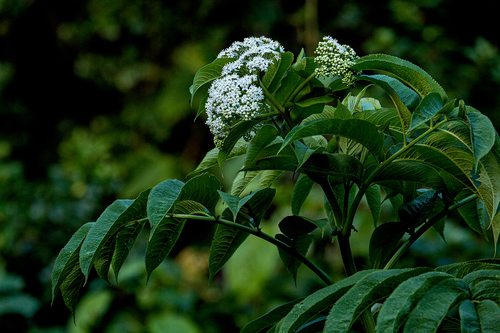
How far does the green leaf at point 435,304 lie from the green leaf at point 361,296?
39 mm

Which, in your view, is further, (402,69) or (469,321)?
(402,69)

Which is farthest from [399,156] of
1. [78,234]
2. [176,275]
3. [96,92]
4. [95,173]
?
[96,92]

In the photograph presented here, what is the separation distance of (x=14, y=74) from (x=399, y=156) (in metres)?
5.01

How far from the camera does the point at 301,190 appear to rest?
77 centimetres

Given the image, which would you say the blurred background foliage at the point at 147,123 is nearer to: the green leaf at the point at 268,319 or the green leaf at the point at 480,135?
the green leaf at the point at 268,319

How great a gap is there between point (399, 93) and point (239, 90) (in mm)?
210

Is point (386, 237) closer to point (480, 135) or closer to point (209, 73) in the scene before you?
point (480, 135)

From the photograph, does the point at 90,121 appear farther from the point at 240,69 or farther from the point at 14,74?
the point at 240,69

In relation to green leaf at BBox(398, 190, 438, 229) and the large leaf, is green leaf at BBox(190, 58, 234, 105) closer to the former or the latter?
the large leaf

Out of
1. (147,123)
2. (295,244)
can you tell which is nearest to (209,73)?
(295,244)

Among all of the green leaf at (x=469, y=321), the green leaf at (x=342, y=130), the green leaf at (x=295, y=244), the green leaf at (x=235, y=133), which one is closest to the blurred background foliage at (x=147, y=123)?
the green leaf at (x=295, y=244)

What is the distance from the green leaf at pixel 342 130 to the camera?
A: 1.73 feet

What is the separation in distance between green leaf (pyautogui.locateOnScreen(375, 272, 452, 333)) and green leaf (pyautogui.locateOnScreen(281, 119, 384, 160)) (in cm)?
18

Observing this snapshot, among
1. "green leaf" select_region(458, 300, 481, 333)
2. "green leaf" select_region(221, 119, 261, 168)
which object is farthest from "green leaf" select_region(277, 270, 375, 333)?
"green leaf" select_region(221, 119, 261, 168)
